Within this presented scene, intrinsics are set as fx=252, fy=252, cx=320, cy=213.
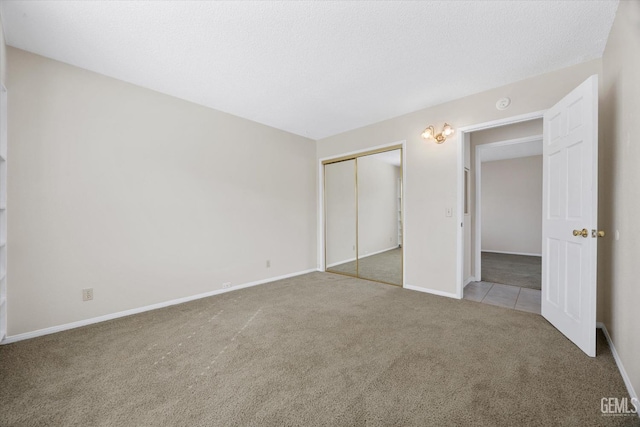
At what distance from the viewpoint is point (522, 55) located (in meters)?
2.33

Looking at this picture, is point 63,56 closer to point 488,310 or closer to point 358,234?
point 358,234

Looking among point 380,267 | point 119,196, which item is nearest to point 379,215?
point 380,267

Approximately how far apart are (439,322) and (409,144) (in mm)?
2384

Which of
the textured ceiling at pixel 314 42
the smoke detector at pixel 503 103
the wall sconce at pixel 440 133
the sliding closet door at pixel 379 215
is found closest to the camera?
the textured ceiling at pixel 314 42

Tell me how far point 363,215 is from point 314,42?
10.1ft

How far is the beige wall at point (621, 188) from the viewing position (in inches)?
60.6

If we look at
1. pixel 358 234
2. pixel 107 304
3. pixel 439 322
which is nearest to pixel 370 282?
pixel 358 234

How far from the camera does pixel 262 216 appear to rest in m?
4.04

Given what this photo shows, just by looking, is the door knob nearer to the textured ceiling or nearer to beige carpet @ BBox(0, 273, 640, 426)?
beige carpet @ BBox(0, 273, 640, 426)

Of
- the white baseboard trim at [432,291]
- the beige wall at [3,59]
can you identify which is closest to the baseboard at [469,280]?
the white baseboard trim at [432,291]

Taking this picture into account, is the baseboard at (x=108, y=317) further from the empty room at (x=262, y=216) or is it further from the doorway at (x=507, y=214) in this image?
the doorway at (x=507, y=214)

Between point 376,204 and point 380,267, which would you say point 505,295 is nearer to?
point 380,267

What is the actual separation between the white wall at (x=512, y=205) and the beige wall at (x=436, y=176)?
15.7 feet

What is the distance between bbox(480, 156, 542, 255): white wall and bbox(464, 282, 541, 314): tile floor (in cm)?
378
